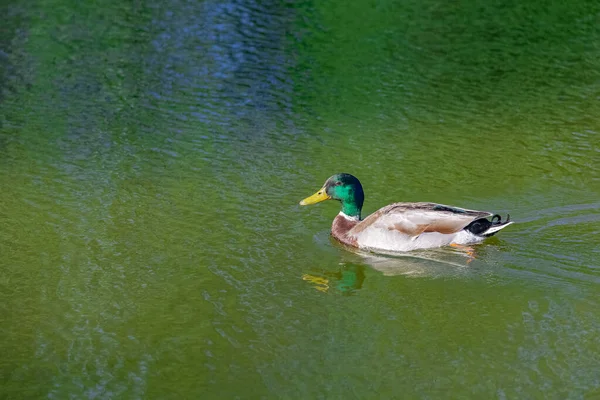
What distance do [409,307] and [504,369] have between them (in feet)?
4.01

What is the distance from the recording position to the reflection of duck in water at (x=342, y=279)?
26.9ft

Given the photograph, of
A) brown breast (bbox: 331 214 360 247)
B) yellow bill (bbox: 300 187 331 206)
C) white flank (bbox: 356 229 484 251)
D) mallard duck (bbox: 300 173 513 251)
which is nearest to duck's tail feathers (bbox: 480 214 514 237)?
mallard duck (bbox: 300 173 513 251)

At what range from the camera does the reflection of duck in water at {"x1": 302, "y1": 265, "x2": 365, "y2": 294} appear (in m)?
8.20

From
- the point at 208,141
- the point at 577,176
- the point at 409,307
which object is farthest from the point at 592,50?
the point at 409,307

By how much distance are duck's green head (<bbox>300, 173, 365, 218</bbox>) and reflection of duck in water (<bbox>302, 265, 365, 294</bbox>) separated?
957 mm

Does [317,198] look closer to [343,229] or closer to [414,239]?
[343,229]

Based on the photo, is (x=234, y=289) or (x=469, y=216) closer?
(x=234, y=289)

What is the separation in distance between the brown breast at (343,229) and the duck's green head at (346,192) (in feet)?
0.37

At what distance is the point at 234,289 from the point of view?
794 centimetres

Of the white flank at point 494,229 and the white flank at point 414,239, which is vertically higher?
the white flank at point 494,229

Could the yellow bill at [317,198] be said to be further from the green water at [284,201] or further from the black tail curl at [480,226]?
the black tail curl at [480,226]

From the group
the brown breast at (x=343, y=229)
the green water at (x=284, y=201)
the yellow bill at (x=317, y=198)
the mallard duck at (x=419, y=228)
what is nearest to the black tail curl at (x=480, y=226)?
the mallard duck at (x=419, y=228)

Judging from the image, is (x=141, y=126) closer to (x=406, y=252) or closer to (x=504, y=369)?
(x=406, y=252)

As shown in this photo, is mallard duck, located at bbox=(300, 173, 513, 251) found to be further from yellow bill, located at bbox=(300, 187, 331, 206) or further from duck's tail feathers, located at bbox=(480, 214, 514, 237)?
yellow bill, located at bbox=(300, 187, 331, 206)
